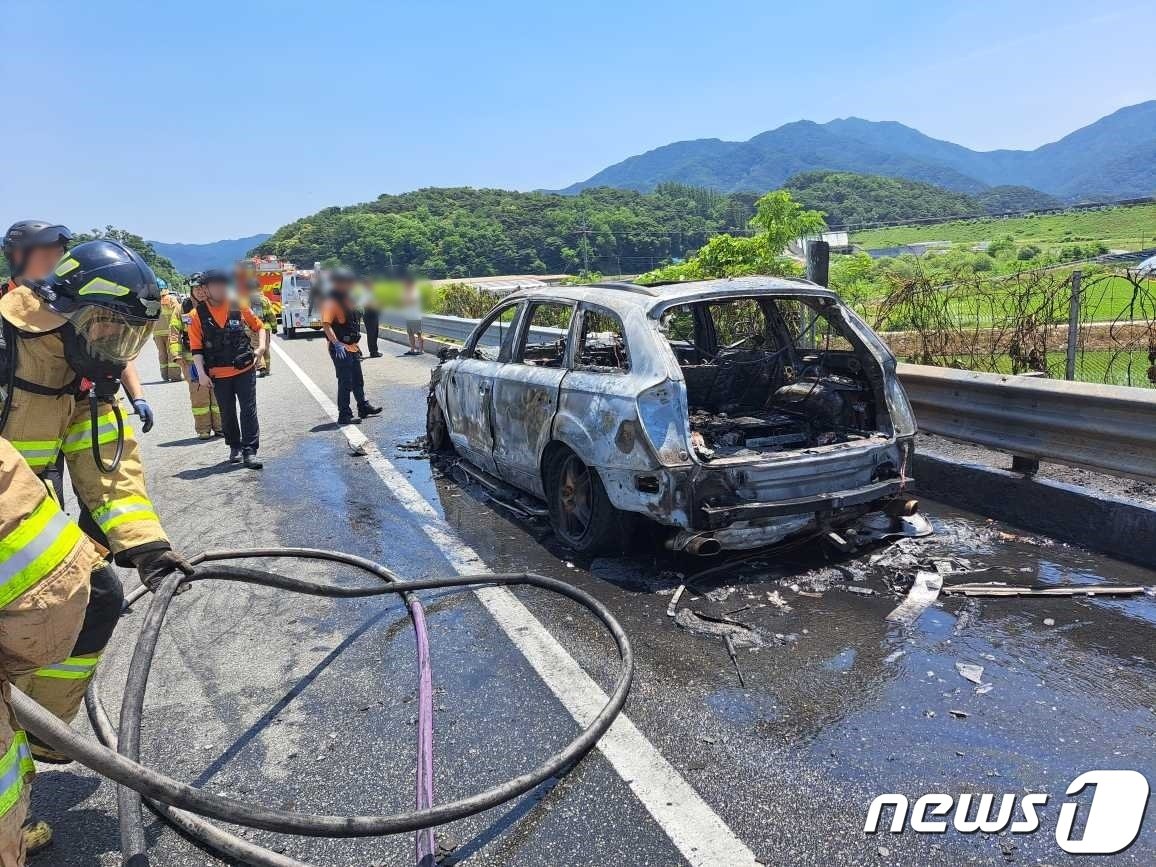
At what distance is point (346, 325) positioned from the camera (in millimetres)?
10164

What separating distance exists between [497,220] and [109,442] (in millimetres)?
47129

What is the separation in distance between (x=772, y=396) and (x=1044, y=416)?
1.71m

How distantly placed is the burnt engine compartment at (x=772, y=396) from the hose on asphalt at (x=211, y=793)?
183cm

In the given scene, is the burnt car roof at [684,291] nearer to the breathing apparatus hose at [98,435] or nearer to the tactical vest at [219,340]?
the breathing apparatus hose at [98,435]

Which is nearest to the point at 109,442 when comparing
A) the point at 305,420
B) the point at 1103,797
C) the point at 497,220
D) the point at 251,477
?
the point at 1103,797

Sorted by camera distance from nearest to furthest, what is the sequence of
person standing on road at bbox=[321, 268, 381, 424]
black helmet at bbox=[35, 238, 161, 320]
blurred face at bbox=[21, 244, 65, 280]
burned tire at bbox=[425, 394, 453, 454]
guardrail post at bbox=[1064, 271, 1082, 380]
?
black helmet at bbox=[35, 238, 161, 320] < blurred face at bbox=[21, 244, 65, 280] < guardrail post at bbox=[1064, 271, 1082, 380] < burned tire at bbox=[425, 394, 453, 454] < person standing on road at bbox=[321, 268, 381, 424]

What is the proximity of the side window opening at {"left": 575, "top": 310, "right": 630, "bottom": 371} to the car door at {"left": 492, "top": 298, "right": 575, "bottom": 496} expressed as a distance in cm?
11

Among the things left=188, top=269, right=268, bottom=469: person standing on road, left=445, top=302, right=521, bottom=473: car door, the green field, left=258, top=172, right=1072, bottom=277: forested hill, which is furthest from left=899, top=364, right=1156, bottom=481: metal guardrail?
the green field

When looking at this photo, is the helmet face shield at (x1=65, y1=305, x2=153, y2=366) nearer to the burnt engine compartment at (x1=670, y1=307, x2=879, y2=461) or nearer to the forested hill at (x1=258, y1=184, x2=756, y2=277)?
the burnt engine compartment at (x1=670, y1=307, x2=879, y2=461)

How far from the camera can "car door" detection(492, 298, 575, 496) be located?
17.2ft

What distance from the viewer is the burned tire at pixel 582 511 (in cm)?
473

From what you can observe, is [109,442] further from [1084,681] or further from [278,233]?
[278,233]

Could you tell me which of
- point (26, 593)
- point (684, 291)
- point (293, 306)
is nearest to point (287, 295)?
point (293, 306)

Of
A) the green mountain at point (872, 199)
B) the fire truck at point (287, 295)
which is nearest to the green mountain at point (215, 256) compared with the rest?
the fire truck at point (287, 295)
